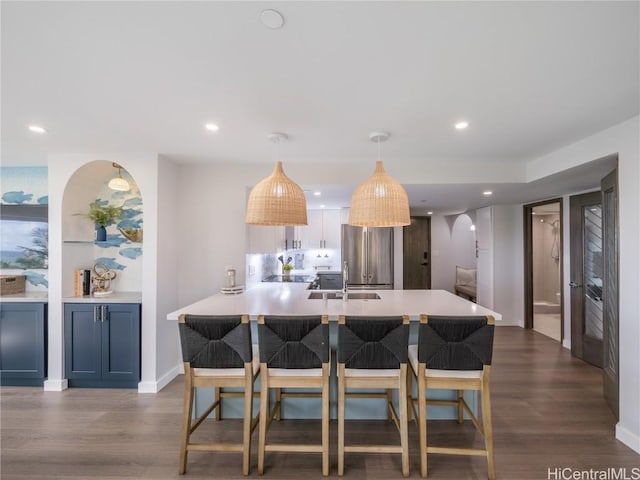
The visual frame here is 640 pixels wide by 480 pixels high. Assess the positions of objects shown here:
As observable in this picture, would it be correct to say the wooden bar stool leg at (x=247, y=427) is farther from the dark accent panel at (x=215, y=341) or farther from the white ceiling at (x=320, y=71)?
the white ceiling at (x=320, y=71)

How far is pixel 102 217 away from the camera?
3.30 meters

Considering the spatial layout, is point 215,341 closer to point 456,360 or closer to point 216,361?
point 216,361

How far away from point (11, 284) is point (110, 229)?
3.89 feet

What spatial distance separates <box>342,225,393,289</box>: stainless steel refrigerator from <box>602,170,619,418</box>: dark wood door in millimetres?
3304

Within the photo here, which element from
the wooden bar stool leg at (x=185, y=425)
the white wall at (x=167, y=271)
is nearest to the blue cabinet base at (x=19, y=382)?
the white wall at (x=167, y=271)

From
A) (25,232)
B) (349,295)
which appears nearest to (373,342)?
(349,295)

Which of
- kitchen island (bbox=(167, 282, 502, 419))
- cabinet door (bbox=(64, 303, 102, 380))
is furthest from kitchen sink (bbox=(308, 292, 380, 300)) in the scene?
cabinet door (bbox=(64, 303, 102, 380))

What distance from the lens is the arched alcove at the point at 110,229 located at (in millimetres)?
3361

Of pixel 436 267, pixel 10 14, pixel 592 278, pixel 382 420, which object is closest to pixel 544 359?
pixel 592 278

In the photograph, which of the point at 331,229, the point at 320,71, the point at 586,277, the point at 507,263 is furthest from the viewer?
the point at 331,229

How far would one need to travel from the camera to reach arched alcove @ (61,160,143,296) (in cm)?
336

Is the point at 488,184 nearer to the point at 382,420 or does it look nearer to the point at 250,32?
the point at 382,420

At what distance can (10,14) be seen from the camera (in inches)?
51.3

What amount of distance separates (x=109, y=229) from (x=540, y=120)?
14.5ft
